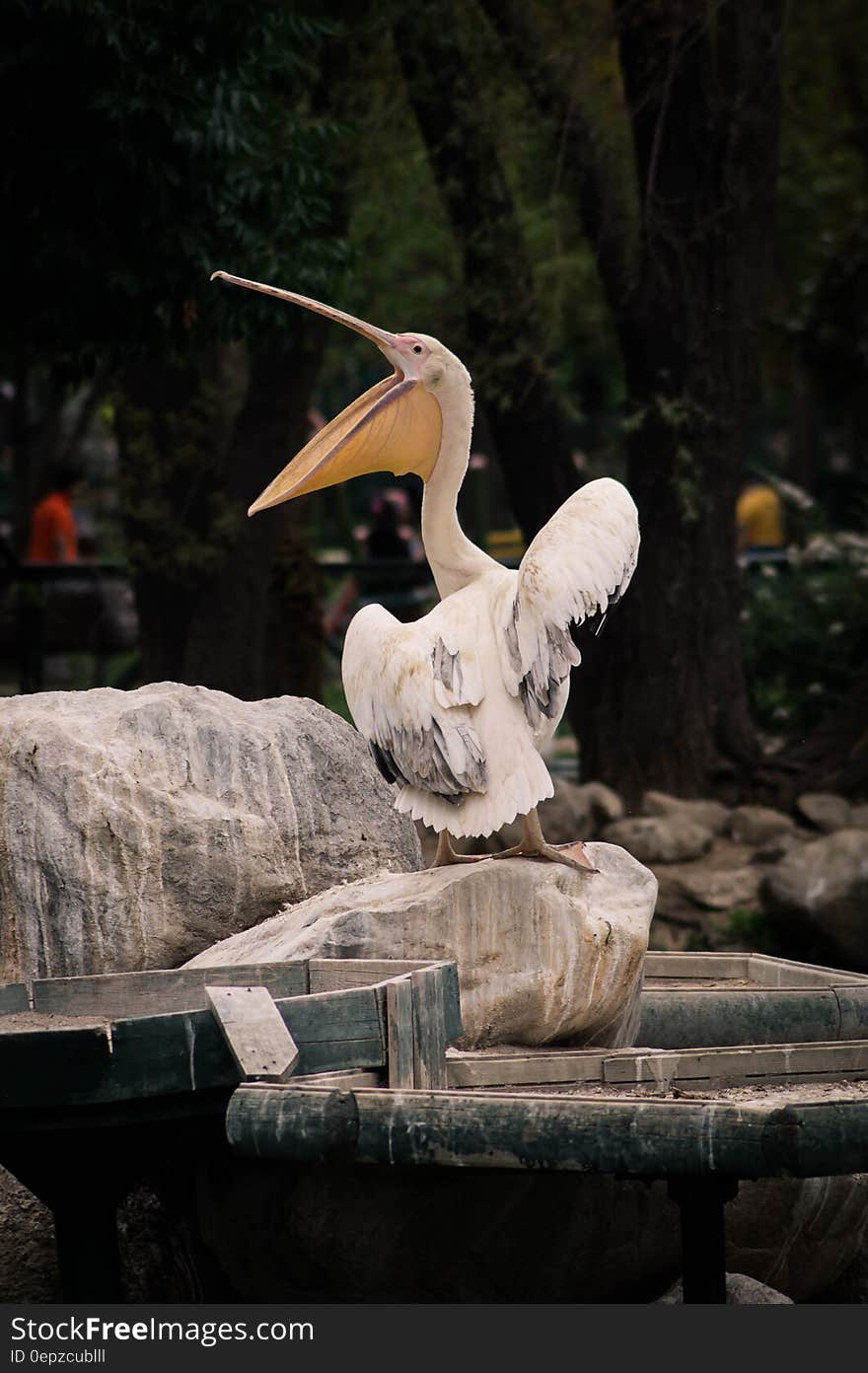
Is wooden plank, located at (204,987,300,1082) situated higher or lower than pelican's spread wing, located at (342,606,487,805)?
lower

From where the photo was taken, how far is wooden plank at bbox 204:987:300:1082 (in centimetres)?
553

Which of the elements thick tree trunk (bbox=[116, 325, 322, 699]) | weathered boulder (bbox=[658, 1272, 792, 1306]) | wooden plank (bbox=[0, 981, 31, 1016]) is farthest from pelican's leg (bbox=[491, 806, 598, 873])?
thick tree trunk (bbox=[116, 325, 322, 699])

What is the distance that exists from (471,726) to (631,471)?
6453 mm

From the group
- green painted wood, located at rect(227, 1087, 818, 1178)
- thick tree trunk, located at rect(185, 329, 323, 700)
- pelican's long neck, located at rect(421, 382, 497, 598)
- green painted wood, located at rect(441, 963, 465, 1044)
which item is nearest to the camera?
green painted wood, located at rect(227, 1087, 818, 1178)

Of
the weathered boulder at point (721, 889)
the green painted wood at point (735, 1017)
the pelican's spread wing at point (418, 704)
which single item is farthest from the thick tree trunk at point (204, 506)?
the pelican's spread wing at point (418, 704)

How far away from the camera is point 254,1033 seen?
5570 mm

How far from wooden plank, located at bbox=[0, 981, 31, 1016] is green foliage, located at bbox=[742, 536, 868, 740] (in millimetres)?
8210

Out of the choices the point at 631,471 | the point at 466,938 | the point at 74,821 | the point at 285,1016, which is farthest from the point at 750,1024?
the point at 631,471

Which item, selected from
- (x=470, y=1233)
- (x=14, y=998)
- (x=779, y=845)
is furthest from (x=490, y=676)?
(x=779, y=845)

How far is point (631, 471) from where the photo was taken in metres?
12.5

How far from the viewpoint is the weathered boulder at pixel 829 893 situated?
10.8 metres

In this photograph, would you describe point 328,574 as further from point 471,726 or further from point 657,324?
point 471,726

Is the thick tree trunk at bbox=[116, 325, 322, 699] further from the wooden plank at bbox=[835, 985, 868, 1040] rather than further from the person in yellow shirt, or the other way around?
the person in yellow shirt

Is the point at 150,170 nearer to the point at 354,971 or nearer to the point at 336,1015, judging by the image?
the point at 354,971
